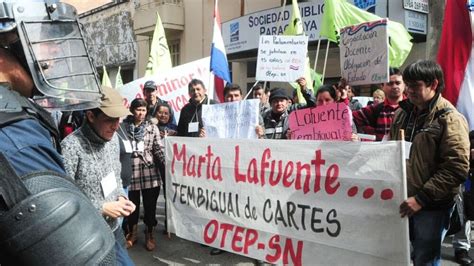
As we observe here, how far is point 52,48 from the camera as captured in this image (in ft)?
3.72

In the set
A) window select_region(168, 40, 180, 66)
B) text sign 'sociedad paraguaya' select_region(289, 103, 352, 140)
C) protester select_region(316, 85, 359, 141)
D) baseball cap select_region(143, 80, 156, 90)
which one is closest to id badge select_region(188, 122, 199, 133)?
baseball cap select_region(143, 80, 156, 90)

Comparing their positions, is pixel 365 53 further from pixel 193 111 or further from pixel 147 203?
pixel 147 203

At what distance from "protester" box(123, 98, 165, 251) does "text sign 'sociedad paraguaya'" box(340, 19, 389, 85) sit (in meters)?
2.24

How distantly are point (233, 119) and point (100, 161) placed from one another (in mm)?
1751

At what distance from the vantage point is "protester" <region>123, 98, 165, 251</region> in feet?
16.5

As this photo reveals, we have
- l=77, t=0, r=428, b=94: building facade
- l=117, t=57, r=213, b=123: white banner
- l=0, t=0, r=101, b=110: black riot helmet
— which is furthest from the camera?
l=77, t=0, r=428, b=94: building facade

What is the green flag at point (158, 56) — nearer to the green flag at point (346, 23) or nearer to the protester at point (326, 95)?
the green flag at point (346, 23)

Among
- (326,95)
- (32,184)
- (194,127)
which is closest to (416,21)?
(326,95)

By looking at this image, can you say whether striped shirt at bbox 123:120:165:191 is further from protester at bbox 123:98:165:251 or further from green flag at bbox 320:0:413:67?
green flag at bbox 320:0:413:67

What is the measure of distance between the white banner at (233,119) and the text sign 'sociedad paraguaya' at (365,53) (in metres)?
0.96

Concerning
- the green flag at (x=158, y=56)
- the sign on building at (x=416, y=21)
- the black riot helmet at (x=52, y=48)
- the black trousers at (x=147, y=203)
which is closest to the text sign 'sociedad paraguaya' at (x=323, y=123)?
the black trousers at (x=147, y=203)

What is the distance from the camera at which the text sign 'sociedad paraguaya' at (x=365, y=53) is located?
3.82 metres

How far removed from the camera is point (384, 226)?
2.65m

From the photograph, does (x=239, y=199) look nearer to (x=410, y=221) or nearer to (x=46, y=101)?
(x=410, y=221)
